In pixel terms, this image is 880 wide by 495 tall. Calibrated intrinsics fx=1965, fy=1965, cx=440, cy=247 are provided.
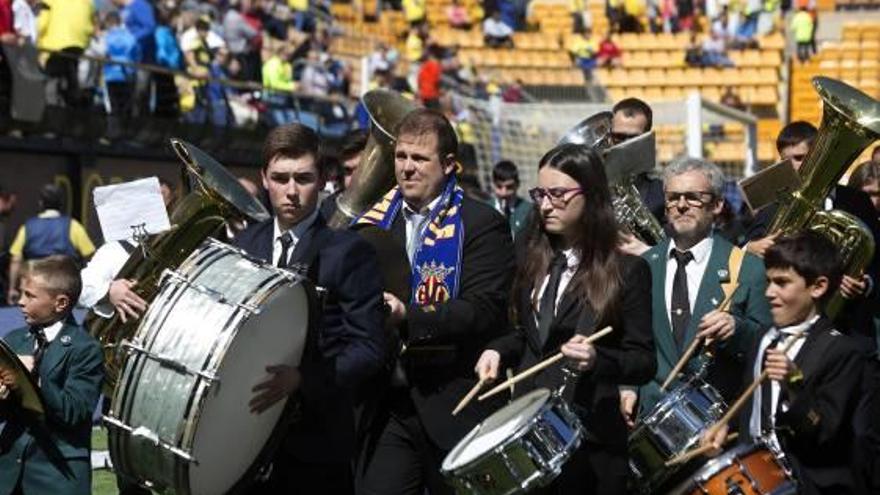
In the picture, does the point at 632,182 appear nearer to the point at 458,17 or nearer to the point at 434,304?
the point at 434,304

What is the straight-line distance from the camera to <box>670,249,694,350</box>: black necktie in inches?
291

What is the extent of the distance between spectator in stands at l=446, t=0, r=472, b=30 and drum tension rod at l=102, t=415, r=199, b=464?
27048 mm

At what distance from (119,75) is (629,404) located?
38.2 ft

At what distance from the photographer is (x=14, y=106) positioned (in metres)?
16.8

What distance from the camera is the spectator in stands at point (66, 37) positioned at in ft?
56.0

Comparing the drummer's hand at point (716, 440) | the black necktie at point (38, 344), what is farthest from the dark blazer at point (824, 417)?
the black necktie at point (38, 344)

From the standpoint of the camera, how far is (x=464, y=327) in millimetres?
6508

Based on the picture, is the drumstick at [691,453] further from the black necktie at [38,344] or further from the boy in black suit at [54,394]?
the black necktie at [38,344]

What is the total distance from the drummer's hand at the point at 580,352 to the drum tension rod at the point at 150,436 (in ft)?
3.96

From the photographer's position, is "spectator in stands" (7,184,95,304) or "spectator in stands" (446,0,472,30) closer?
"spectator in stands" (7,184,95,304)

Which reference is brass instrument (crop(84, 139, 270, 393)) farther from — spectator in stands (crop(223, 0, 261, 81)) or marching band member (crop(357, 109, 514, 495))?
spectator in stands (crop(223, 0, 261, 81))

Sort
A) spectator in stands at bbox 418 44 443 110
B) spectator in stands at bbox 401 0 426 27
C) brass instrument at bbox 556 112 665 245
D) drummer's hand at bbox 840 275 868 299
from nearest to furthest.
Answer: drummer's hand at bbox 840 275 868 299 < brass instrument at bbox 556 112 665 245 < spectator in stands at bbox 418 44 443 110 < spectator in stands at bbox 401 0 426 27

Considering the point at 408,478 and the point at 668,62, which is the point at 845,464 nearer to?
the point at 408,478

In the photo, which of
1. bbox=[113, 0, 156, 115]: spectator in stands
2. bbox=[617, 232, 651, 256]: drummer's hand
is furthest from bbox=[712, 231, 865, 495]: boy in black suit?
bbox=[113, 0, 156, 115]: spectator in stands
